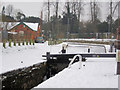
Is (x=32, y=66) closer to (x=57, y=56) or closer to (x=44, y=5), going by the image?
(x=57, y=56)

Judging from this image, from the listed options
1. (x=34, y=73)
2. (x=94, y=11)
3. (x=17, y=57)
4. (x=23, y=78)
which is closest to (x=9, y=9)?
(x=94, y=11)

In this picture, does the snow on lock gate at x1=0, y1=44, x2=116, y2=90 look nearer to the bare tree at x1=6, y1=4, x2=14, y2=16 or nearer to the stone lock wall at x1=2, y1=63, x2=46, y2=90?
the stone lock wall at x1=2, y1=63, x2=46, y2=90

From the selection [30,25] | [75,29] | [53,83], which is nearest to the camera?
[53,83]

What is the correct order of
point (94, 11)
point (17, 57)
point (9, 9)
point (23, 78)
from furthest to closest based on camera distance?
point (9, 9), point (94, 11), point (17, 57), point (23, 78)

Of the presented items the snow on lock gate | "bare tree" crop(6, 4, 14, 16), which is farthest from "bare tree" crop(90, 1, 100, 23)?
the snow on lock gate

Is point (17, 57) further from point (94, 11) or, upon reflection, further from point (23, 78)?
point (94, 11)

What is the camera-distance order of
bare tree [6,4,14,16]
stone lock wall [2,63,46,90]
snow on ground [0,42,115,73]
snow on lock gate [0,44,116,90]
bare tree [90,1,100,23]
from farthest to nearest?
bare tree [6,4,14,16], bare tree [90,1,100,23], snow on ground [0,42,115,73], snow on lock gate [0,44,116,90], stone lock wall [2,63,46,90]

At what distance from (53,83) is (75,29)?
55189 mm

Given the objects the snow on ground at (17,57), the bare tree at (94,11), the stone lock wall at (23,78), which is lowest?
the stone lock wall at (23,78)

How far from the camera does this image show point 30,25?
45562mm

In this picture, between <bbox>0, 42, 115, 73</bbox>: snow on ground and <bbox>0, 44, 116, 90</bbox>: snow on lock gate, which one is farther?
<bbox>0, 42, 115, 73</bbox>: snow on ground

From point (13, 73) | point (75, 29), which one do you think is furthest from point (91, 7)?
point (13, 73)

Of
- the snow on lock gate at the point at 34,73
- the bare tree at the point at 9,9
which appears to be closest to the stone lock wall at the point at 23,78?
the snow on lock gate at the point at 34,73

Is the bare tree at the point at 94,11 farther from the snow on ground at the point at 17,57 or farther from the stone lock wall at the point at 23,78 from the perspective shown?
the stone lock wall at the point at 23,78
